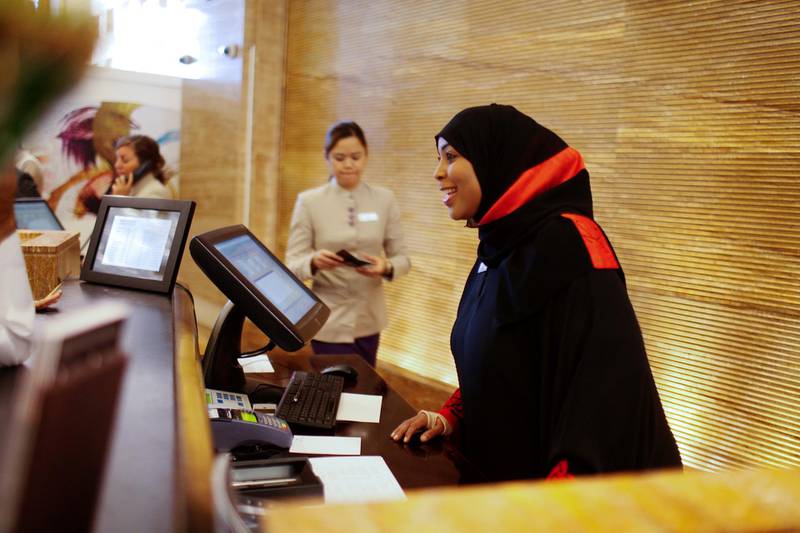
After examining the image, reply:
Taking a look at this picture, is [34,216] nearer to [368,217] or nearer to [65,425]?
[368,217]

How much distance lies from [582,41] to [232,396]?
10.7 ft

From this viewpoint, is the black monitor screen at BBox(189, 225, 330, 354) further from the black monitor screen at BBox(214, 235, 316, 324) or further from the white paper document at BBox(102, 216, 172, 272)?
the white paper document at BBox(102, 216, 172, 272)

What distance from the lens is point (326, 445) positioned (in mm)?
1685

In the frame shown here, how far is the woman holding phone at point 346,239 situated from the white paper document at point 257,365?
950mm

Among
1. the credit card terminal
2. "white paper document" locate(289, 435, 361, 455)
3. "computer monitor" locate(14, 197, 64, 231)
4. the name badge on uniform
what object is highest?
the name badge on uniform

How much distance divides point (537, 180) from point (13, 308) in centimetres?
126

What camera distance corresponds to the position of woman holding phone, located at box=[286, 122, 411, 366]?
3467 millimetres

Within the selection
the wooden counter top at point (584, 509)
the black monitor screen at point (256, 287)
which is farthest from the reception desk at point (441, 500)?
the black monitor screen at point (256, 287)

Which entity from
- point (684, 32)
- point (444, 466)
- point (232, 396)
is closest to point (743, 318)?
point (684, 32)

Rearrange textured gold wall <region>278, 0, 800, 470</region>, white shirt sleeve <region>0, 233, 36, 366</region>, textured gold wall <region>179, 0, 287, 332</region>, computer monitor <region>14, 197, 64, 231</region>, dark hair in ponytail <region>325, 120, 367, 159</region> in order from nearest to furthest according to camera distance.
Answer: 1. white shirt sleeve <region>0, 233, 36, 366</region>
2. textured gold wall <region>278, 0, 800, 470</region>
3. dark hair in ponytail <region>325, 120, 367, 159</region>
4. computer monitor <region>14, 197, 64, 231</region>
5. textured gold wall <region>179, 0, 287, 332</region>

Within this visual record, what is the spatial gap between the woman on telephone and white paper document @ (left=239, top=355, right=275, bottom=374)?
317 centimetres

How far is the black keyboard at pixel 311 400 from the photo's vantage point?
1.81m

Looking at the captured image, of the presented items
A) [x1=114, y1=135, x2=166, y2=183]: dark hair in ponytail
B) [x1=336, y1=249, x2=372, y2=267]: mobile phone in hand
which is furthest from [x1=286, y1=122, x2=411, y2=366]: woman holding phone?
[x1=114, y1=135, x2=166, y2=183]: dark hair in ponytail

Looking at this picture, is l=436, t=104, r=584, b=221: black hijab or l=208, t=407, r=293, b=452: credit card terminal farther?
l=436, t=104, r=584, b=221: black hijab
